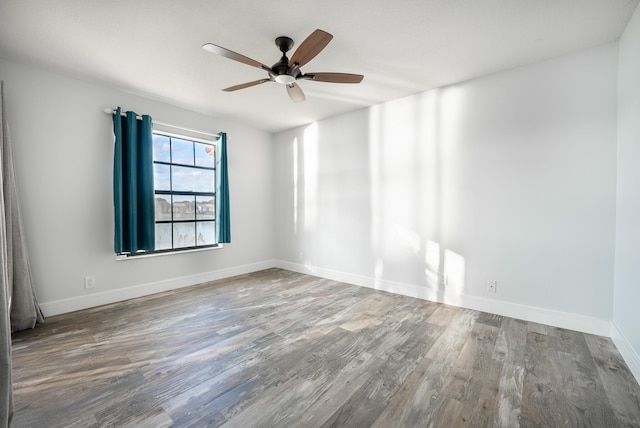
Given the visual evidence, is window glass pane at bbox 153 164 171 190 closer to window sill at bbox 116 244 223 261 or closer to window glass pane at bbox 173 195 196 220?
window glass pane at bbox 173 195 196 220

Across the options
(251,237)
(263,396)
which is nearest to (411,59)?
(263,396)

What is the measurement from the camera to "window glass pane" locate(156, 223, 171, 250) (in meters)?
3.73

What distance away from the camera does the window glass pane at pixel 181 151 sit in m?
3.90

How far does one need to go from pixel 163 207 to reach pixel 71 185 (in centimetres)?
98

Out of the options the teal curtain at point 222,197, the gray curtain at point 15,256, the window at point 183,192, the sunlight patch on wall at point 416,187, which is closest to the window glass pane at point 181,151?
the window at point 183,192

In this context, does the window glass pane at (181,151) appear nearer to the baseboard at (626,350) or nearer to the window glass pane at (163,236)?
the window glass pane at (163,236)

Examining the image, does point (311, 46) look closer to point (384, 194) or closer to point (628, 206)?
point (384, 194)

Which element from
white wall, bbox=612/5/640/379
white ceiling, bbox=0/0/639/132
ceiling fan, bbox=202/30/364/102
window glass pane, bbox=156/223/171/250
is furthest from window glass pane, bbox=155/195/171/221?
white wall, bbox=612/5/640/379

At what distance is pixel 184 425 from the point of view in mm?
1469

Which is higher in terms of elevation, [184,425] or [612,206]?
[612,206]

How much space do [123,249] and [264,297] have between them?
1.75 m

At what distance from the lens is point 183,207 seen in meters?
4.01

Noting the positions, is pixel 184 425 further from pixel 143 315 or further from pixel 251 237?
pixel 251 237

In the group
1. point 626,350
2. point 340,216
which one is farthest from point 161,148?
point 626,350
